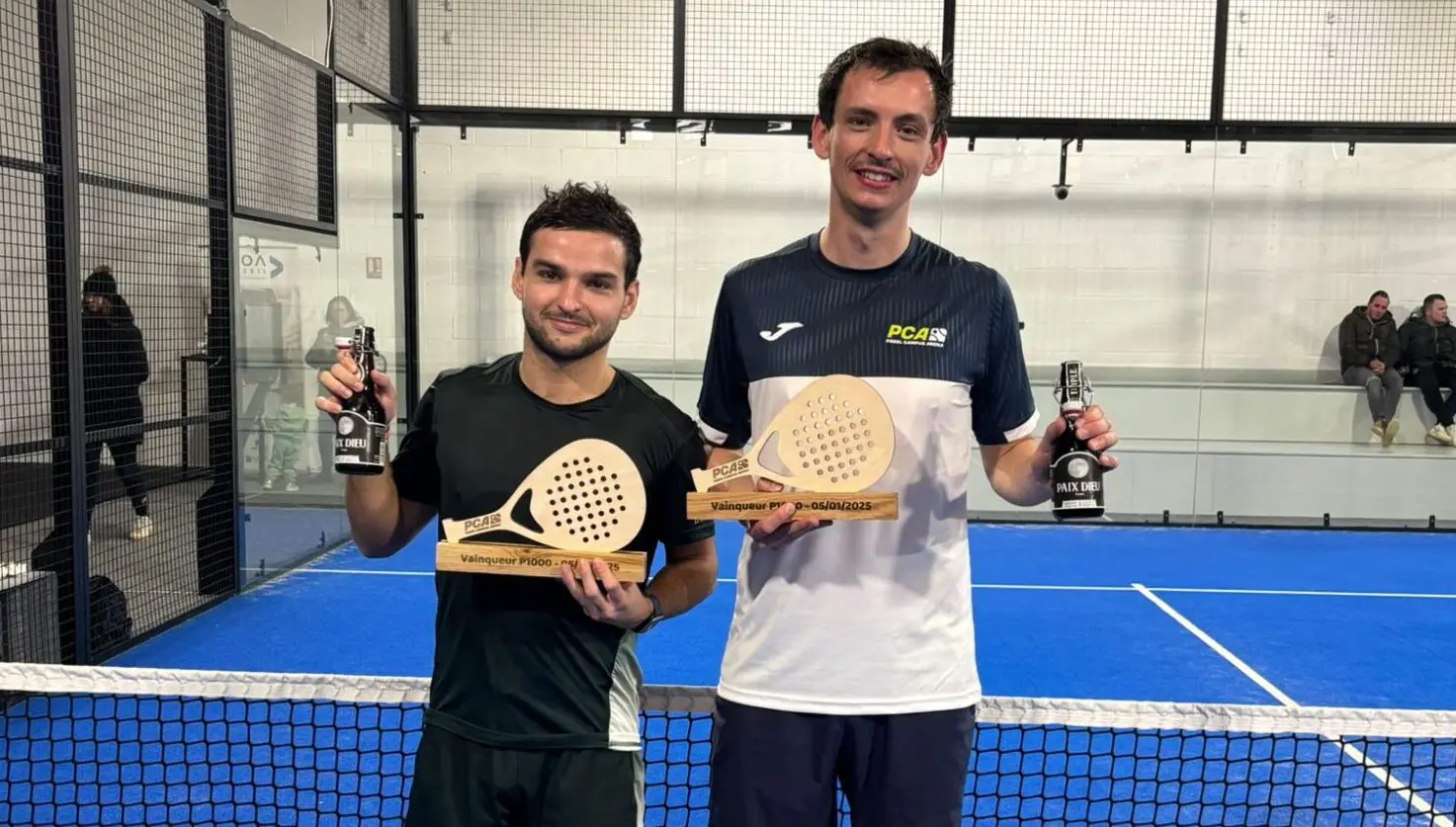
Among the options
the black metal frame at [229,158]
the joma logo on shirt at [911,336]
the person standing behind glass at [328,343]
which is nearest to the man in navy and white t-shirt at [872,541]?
the joma logo on shirt at [911,336]

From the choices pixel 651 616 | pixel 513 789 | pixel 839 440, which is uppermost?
pixel 839 440

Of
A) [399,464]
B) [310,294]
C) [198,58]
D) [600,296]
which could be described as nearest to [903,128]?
[600,296]

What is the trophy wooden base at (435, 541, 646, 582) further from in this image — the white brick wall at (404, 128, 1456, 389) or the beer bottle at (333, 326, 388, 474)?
the white brick wall at (404, 128, 1456, 389)

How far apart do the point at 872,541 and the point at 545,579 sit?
0.61m

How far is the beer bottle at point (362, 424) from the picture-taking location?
65.4 inches

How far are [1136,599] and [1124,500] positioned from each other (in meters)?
2.82

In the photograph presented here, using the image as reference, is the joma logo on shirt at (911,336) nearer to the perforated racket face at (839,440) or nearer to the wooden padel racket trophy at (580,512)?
the perforated racket face at (839,440)

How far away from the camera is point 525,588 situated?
1812 millimetres

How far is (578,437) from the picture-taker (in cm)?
183

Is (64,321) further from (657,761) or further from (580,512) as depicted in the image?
(580,512)

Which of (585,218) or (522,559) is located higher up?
(585,218)

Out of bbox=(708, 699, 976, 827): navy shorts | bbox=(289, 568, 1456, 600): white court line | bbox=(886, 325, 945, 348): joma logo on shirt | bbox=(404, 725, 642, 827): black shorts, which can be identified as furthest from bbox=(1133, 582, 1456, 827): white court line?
bbox=(404, 725, 642, 827): black shorts

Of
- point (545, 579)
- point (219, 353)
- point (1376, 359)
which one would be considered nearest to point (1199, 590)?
point (1376, 359)

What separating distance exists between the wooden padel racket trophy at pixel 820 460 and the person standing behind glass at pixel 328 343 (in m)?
6.20
